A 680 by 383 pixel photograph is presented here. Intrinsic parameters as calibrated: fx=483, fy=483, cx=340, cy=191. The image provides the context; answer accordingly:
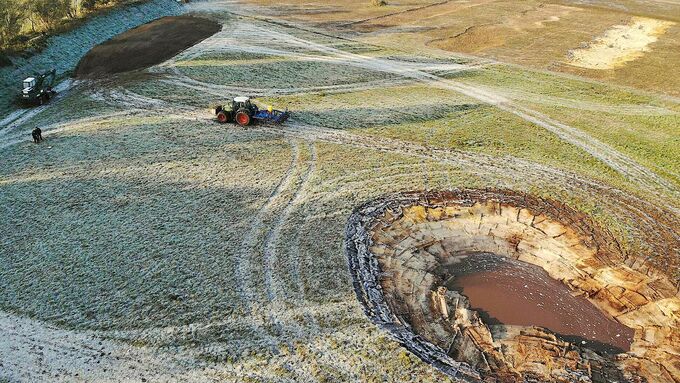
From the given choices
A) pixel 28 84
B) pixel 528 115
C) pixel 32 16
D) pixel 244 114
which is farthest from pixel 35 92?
pixel 528 115

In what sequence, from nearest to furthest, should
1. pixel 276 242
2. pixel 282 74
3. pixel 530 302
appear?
pixel 530 302
pixel 276 242
pixel 282 74

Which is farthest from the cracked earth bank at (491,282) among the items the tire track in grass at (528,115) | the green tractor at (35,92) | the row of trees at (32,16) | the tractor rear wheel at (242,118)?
the row of trees at (32,16)

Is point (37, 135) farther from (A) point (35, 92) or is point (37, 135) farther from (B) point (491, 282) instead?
(B) point (491, 282)

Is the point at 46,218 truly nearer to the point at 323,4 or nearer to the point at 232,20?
the point at 232,20

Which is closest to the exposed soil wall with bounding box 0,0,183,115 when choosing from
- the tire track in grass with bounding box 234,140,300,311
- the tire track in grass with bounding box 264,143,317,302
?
the tire track in grass with bounding box 234,140,300,311

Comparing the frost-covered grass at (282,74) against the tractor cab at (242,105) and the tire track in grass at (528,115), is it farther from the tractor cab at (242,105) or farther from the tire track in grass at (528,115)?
the tractor cab at (242,105)

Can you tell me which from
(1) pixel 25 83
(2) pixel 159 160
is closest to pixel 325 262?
(2) pixel 159 160
